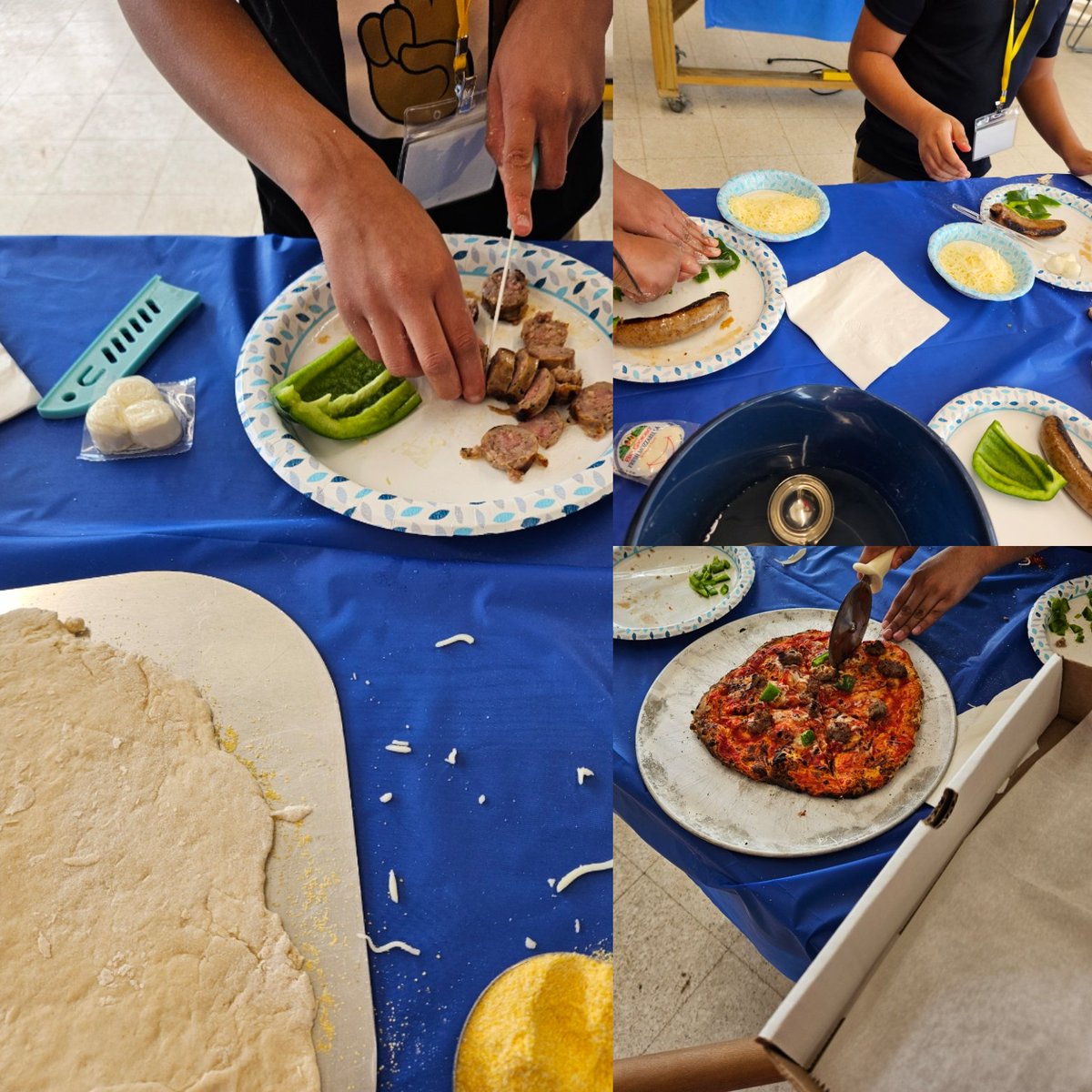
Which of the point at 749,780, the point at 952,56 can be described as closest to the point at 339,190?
the point at 952,56

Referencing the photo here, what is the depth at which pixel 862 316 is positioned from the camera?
0.40 m

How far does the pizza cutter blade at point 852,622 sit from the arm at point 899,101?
0.21 meters

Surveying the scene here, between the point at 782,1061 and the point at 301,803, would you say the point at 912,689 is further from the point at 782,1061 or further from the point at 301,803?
the point at 301,803

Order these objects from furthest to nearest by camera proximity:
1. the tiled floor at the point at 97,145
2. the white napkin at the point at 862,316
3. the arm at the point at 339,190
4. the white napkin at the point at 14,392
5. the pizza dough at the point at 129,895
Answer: the tiled floor at the point at 97,145 < the white napkin at the point at 14,392 < the arm at the point at 339,190 < the pizza dough at the point at 129,895 < the white napkin at the point at 862,316

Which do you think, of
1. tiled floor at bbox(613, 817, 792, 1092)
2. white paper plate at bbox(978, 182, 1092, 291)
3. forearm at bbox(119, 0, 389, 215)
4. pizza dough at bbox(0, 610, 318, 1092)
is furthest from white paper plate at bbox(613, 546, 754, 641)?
forearm at bbox(119, 0, 389, 215)

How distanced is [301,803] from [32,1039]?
0.65ft

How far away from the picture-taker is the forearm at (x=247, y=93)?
0.70 meters

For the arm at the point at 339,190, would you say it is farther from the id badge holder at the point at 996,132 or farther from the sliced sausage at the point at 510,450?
the id badge holder at the point at 996,132

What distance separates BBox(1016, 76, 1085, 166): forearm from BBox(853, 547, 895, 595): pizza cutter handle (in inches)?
8.6

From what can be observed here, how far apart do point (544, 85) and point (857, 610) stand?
60 centimetres

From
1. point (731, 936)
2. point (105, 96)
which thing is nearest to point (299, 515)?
point (731, 936)

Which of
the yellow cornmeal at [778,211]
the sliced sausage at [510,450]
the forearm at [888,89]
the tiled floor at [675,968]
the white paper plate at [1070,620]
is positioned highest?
the forearm at [888,89]

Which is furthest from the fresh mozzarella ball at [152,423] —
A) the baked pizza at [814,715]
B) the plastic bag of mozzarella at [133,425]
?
the baked pizza at [814,715]

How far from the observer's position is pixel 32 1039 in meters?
0.49
